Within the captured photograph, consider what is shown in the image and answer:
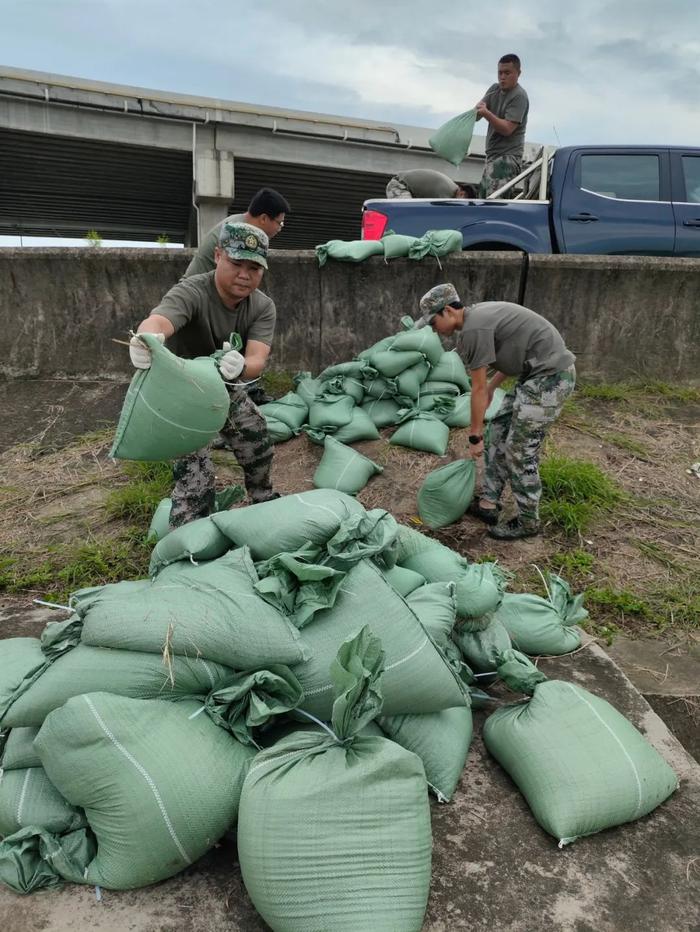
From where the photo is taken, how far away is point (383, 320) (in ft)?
16.3

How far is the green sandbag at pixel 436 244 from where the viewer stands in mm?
4789

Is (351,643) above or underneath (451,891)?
above

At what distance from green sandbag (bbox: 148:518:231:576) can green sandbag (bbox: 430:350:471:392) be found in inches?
111

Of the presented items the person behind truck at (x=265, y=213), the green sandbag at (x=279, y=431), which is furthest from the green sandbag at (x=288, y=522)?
the green sandbag at (x=279, y=431)

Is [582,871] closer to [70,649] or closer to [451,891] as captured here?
[451,891]

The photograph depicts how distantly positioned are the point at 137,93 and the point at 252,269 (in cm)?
1732

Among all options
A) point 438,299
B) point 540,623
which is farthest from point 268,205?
point 540,623

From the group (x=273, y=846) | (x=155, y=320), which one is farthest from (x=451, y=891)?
(x=155, y=320)

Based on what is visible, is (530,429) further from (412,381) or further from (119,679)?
(119,679)

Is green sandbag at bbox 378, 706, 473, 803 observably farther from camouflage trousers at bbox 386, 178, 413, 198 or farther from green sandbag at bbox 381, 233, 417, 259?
camouflage trousers at bbox 386, 178, 413, 198

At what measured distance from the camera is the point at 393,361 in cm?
436

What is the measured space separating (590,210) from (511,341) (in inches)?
104

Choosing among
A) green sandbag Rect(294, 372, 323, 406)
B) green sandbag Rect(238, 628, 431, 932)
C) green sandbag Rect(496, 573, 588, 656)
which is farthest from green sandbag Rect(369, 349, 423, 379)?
green sandbag Rect(238, 628, 431, 932)

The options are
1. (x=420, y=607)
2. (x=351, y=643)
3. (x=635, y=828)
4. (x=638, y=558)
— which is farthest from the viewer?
(x=638, y=558)
